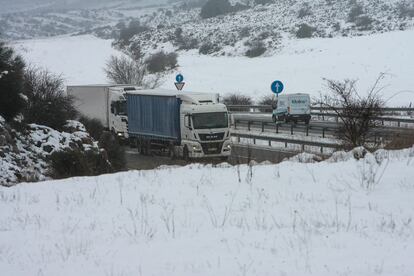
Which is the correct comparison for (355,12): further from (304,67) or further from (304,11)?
(304,67)

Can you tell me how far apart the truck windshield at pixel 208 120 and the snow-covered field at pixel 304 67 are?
2721cm

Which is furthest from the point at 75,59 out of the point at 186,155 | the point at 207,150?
the point at 207,150

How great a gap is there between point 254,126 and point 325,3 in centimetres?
9624

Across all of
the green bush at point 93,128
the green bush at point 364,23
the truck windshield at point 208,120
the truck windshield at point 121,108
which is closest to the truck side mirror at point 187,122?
the truck windshield at point 208,120

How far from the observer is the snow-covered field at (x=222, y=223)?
5.73 meters

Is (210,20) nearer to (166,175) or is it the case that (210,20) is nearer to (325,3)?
(325,3)

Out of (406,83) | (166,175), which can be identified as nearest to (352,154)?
(166,175)

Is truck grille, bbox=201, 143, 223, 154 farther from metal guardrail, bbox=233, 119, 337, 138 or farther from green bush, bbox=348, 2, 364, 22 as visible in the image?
green bush, bbox=348, 2, 364, 22

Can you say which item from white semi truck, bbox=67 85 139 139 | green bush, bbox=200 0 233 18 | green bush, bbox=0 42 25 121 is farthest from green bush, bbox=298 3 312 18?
green bush, bbox=0 42 25 121

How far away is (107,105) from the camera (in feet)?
118

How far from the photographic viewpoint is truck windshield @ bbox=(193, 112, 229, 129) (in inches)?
991

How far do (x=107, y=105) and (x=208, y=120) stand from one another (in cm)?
1249

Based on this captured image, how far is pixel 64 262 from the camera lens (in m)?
6.02

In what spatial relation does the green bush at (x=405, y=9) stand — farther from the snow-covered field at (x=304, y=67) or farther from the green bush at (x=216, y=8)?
the green bush at (x=216, y=8)
